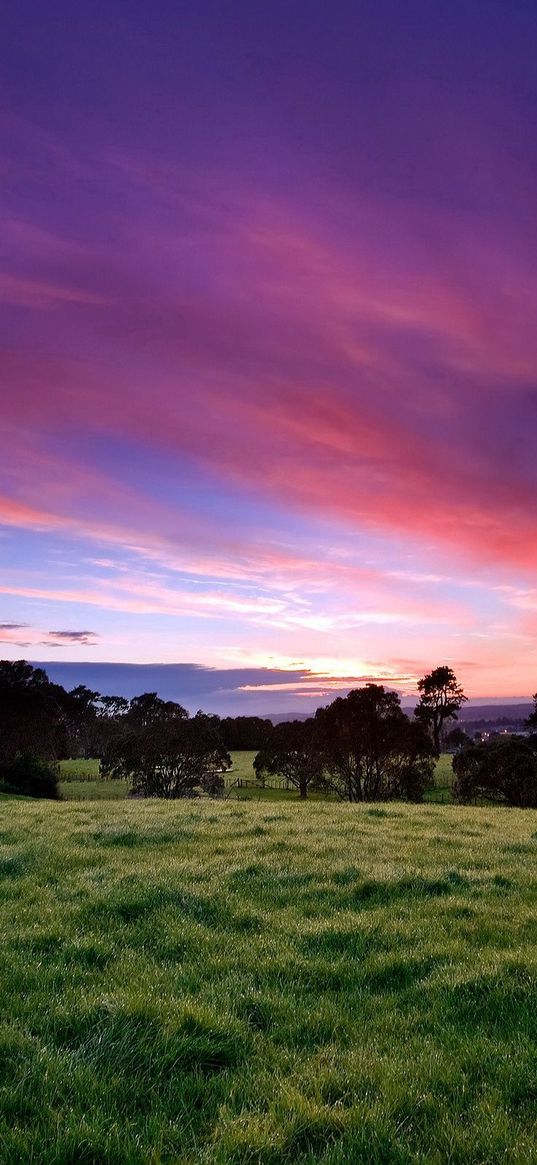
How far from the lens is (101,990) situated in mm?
7562

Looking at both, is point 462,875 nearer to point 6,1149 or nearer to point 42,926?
point 42,926

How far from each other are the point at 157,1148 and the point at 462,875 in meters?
9.50

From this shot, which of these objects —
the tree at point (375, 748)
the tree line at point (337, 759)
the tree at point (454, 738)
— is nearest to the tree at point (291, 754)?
the tree line at point (337, 759)

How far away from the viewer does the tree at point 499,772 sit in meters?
63.6

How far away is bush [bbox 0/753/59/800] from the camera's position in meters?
72.5

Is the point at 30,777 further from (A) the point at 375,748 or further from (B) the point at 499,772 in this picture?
Answer: (B) the point at 499,772

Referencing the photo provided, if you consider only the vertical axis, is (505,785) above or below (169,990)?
below

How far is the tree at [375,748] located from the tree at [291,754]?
5084mm

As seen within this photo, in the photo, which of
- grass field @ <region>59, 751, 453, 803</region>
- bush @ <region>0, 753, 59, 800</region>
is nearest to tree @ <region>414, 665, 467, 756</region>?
grass field @ <region>59, 751, 453, 803</region>

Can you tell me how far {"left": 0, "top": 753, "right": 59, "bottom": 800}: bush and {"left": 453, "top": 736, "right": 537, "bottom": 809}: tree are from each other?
1757 inches

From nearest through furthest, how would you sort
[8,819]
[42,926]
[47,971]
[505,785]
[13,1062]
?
[13,1062]
[47,971]
[42,926]
[8,819]
[505,785]

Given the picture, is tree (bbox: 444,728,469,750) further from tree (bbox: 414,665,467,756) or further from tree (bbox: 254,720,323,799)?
tree (bbox: 254,720,323,799)

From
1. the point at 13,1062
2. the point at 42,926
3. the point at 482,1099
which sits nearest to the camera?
the point at 482,1099

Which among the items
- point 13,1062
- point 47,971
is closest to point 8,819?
point 47,971
